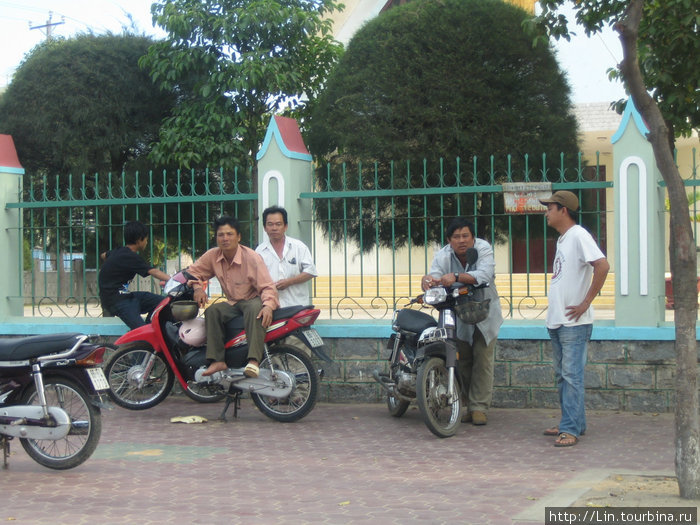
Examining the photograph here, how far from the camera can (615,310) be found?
7703 millimetres

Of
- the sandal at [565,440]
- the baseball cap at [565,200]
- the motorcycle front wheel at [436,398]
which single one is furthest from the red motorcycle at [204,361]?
the baseball cap at [565,200]

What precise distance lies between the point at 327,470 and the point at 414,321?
1.74m

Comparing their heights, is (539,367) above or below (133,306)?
below

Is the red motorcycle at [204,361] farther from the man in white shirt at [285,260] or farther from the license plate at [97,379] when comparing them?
the license plate at [97,379]

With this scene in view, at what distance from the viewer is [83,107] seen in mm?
15414

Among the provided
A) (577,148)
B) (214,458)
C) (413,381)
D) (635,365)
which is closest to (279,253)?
(413,381)

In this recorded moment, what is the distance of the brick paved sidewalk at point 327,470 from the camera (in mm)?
4676

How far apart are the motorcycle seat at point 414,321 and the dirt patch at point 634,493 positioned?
82.6 inches

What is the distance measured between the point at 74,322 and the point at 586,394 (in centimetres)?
490

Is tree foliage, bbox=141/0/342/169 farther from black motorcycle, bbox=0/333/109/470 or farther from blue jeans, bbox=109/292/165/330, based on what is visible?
black motorcycle, bbox=0/333/109/470

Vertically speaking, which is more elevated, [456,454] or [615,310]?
[615,310]

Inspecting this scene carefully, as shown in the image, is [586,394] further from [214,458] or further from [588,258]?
[214,458]

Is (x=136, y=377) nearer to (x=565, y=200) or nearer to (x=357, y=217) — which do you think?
(x=357, y=217)

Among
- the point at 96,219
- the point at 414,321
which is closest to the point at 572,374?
the point at 414,321
